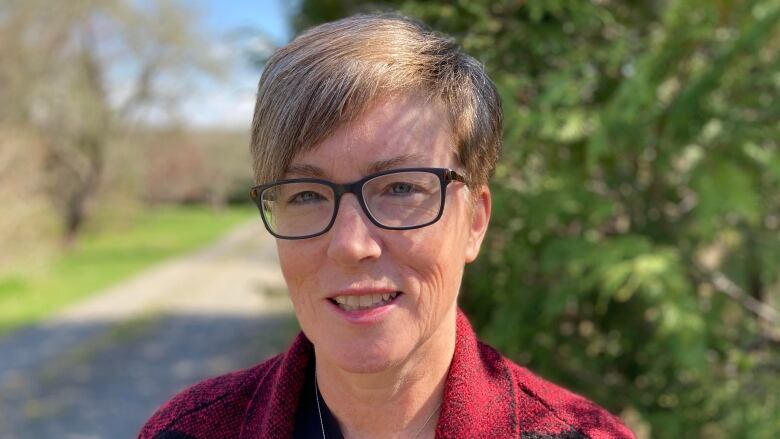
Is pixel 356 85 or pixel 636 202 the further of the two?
pixel 636 202

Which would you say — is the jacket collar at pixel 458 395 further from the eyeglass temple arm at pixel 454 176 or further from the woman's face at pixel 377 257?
the eyeglass temple arm at pixel 454 176

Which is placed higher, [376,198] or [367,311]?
[376,198]

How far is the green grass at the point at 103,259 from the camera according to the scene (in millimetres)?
15022

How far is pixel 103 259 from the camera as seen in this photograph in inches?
907

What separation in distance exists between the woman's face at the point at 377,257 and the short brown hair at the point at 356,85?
0.03 metres

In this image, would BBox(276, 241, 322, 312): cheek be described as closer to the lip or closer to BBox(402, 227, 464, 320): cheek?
the lip

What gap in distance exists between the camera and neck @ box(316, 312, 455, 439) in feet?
5.32

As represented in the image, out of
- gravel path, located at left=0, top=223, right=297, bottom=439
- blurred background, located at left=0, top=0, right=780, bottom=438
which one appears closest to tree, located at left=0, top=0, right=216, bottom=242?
gravel path, located at left=0, top=223, right=297, bottom=439

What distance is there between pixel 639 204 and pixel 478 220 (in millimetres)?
2380

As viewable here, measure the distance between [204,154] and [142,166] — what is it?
11.6 metres

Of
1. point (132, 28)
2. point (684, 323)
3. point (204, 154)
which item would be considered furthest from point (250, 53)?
point (204, 154)

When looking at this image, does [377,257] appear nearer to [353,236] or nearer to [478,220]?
[353,236]

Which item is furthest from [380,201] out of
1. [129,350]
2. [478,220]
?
[129,350]

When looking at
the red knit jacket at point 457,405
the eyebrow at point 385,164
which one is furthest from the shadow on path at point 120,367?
the eyebrow at point 385,164
